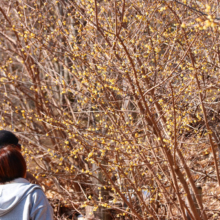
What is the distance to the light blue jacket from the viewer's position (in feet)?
7.02

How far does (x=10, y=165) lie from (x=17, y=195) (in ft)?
0.70

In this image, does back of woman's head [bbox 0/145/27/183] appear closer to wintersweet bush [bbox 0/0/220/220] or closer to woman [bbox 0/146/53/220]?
woman [bbox 0/146/53/220]

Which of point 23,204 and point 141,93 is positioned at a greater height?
point 141,93

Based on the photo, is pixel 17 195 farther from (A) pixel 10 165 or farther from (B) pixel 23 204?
(A) pixel 10 165

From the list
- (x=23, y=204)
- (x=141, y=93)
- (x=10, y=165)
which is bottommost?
(x=23, y=204)

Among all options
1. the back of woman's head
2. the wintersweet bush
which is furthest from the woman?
the wintersweet bush

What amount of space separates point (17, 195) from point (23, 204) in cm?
7

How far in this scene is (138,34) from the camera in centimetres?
401

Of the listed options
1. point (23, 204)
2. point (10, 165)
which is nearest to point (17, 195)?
point (23, 204)

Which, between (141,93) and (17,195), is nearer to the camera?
(17,195)

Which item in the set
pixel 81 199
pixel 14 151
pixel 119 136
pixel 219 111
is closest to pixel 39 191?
pixel 14 151

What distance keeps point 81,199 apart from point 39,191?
13.1 feet

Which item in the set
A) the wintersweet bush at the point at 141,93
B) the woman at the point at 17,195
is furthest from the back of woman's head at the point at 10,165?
the wintersweet bush at the point at 141,93

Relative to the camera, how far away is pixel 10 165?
2229 mm
